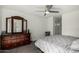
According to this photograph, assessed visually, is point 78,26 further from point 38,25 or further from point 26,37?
point 26,37

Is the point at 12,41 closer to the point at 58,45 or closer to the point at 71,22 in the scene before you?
the point at 58,45

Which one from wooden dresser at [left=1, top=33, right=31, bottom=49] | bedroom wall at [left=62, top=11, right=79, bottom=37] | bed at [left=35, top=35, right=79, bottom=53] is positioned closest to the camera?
bed at [left=35, top=35, right=79, bottom=53]

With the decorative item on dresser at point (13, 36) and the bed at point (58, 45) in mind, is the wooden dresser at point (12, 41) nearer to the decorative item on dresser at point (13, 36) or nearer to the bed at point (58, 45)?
the decorative item on dresser at point (13, 36)

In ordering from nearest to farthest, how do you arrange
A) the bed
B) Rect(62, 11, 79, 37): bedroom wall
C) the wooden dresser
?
the bed → the wooden dresser → Rect(62, 11, 79, 37): bedroom wall

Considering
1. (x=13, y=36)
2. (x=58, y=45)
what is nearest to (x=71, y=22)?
(x=58, y=45)

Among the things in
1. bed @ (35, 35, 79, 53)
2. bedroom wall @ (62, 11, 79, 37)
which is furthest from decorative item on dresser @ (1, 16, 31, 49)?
bedroom wall @ (62, 11, 79, 37)

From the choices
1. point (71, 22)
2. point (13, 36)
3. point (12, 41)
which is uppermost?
point (71, 22)

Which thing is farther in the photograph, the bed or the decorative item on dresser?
the decorative item on dresser

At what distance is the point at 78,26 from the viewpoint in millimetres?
2430

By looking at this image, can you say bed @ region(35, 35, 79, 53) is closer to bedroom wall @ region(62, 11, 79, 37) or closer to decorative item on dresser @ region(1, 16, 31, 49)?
decorative item on dresser @ region(1, 16, 31, 49)

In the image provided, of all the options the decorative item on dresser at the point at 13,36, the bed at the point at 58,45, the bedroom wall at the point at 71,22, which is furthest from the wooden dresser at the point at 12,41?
the bedroom wall at the point at 71,22

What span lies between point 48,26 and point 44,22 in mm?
141

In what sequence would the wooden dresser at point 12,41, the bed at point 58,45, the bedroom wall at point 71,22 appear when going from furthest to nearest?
the bedroom wall at point 71,22 → the wooden dresser at point 12,41 → the bed at point 58,45

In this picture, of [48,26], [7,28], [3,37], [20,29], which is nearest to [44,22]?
[48,26]
